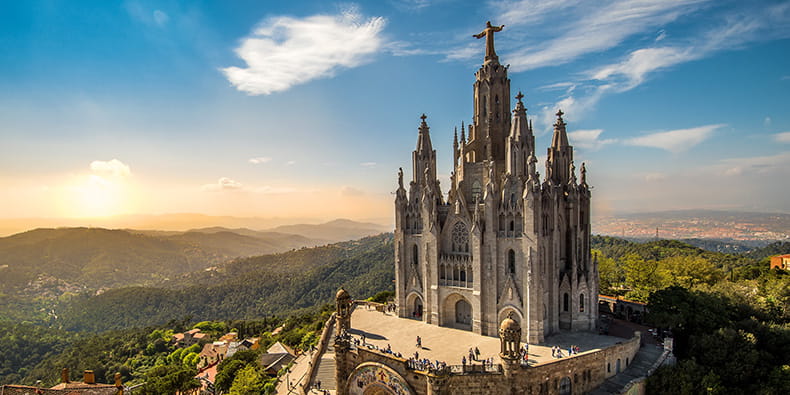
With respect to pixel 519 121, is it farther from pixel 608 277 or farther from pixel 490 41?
pixel 608 277

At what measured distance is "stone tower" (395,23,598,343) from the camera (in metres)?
30.3

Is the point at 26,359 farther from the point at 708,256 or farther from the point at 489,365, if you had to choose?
the point at 708,256

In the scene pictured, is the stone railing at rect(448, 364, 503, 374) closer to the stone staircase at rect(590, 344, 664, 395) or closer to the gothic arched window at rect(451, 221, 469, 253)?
the stone staircase at rect(590, 344, 664, 395)

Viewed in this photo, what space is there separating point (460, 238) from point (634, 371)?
15453mm

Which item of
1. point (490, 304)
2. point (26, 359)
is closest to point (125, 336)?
point (26, 359)

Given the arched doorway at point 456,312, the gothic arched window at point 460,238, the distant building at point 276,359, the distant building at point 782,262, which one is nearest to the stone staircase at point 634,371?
the arched doorway at point 456,312

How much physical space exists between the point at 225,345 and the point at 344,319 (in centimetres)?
4956

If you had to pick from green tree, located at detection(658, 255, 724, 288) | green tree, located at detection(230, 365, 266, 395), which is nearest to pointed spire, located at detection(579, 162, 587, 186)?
green tree, located at detection(658, 255, 724, 288)

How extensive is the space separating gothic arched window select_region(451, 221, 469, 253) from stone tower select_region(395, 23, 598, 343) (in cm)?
9

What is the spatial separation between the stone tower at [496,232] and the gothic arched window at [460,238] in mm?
86

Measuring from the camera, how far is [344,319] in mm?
32344

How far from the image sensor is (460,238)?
33.8m

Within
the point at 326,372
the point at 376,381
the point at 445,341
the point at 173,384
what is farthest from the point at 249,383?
the point at 445,341

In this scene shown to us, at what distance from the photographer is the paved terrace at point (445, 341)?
2723 cm
